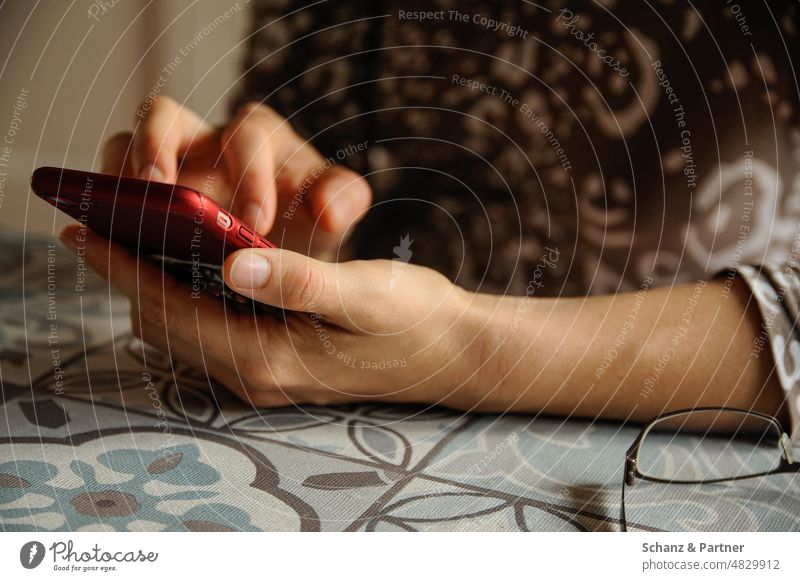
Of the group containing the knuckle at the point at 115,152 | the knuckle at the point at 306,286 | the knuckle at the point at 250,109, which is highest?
the knuckle at the point at 250,109

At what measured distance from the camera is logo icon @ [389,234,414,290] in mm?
262

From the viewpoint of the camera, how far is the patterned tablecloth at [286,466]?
20 centimetres

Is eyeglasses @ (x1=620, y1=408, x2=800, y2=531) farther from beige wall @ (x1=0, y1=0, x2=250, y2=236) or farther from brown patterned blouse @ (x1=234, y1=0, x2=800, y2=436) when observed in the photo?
beige wall @ (x1=0, y1=0, x2=250, y2=236)

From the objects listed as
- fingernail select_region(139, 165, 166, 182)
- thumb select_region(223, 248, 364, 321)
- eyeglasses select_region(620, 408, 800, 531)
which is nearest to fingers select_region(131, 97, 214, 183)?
fingernail select_region(139, 165, 166, 182)

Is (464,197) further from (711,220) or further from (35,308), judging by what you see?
(35,308)

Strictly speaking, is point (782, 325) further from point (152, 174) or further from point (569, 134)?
point (152, 174)

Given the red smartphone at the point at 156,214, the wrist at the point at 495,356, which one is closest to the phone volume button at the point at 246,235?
the red smartphone at the point at 156,214

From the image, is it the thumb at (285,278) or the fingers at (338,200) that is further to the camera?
the fingers at (338,200)

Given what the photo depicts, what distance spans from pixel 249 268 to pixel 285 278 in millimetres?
12

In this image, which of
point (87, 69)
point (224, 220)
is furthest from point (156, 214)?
point (87, 69)

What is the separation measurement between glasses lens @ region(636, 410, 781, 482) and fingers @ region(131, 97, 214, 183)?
24cm

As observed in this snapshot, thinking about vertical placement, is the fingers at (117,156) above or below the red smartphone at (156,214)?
A: above

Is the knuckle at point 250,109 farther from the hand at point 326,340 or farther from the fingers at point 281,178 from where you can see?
the hand at point 326,340
